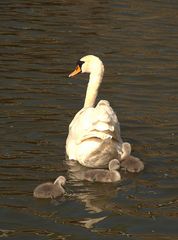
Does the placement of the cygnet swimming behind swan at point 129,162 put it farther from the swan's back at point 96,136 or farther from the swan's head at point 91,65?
the swan's head at point 91,65

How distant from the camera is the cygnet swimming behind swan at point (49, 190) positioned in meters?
10.2

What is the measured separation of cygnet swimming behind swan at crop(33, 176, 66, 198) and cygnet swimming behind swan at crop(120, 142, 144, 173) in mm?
1324

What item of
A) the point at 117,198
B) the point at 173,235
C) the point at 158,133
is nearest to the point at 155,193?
the point at 117,198

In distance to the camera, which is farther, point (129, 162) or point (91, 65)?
point (91, 65)

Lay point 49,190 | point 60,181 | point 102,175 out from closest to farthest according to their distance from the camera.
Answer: point 49,190 < point 60,181 < point 102,175

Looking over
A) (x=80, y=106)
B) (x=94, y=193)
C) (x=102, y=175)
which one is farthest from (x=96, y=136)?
(x=80, y=106)

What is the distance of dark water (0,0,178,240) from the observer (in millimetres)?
9711

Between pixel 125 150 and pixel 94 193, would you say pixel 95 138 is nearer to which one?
pixel 125 150

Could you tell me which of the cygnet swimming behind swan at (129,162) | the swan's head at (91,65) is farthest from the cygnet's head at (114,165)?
the swan's head at (91,65)

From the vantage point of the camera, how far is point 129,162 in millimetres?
11344

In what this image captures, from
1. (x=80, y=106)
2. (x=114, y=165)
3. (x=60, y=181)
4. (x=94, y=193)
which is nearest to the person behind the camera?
(x=60, y=181)

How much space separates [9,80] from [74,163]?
4396mm

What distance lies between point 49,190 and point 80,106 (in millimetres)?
4569

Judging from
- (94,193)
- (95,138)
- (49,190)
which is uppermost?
(95,138)
